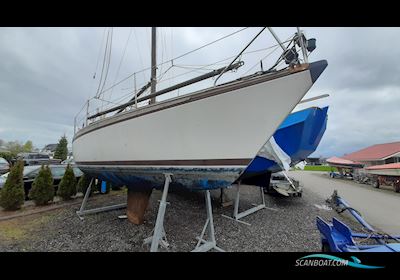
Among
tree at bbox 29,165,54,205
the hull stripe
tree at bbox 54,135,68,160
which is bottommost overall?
tree at bbox 29,165,54,205

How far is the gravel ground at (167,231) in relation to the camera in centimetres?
346

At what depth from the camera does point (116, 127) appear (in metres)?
3.77

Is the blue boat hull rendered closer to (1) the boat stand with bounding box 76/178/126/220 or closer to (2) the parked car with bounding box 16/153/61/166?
(1) the boat stand with bounding box 76/178/126/220

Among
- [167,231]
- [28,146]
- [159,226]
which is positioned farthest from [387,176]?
[28,146]

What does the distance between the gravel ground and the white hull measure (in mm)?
1317

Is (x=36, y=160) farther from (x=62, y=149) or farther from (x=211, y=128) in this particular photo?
(x=211, y=128)

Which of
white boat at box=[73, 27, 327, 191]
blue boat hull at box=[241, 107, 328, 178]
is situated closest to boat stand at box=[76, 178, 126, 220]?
white boat at box=[73, 27, 327, 191]

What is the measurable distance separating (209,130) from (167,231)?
2.60m

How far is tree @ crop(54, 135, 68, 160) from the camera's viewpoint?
2645 centimetres

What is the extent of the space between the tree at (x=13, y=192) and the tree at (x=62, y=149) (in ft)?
82.1

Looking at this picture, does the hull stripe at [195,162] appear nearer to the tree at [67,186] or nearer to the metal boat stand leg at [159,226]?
the metal boat stand leg at [159,226]
